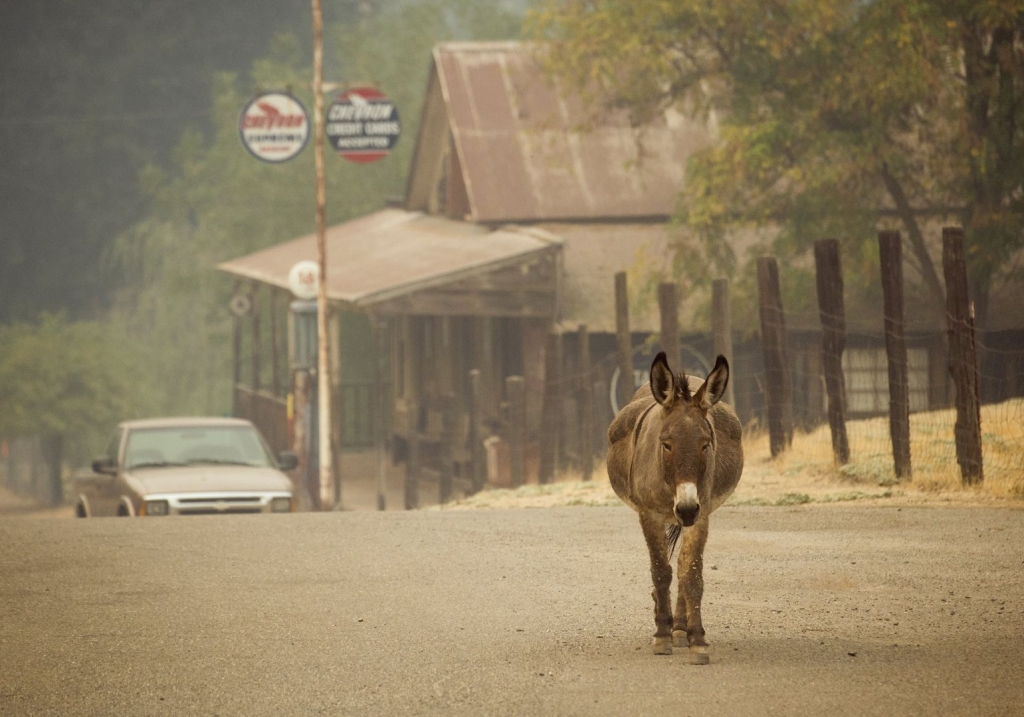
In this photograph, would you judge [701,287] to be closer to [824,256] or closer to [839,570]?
[824,256]

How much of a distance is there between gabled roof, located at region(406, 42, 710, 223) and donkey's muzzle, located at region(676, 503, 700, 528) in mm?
20746

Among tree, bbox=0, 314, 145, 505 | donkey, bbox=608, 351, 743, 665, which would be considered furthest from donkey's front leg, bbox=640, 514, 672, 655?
tree, bbox=0, 314, 145, 505

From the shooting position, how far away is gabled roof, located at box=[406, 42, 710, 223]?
28938mm

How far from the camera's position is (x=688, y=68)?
26234mm

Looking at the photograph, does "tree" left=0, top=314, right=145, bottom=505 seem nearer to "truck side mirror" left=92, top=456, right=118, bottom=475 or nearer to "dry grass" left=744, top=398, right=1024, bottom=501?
"truck side mirror" left=92, top=456, right=118, bottom=475

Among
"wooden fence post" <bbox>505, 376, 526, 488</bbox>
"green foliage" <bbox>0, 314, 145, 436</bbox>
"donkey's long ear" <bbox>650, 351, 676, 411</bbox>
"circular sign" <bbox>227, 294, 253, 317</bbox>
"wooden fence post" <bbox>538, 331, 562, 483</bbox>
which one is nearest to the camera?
"donkey's long ear" <bbox>650, 351, 676, 411</bbox>

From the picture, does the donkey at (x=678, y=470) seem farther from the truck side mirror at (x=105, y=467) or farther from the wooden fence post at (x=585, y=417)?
the wooden fence post at (x=585, y=417)

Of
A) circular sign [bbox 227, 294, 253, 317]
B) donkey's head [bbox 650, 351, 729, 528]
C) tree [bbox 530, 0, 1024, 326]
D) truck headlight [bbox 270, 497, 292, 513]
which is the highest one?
tree [bbox 530, 0, 1024, 326]

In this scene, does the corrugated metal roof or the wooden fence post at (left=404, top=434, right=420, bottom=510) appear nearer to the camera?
the corrugated metal roof

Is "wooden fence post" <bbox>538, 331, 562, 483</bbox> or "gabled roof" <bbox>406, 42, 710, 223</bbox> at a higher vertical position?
"gabled roof" <bbox>406, 42, 710, 223</bbox>

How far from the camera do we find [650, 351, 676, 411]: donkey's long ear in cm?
755

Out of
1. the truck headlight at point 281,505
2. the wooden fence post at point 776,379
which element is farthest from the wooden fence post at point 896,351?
the truck headlight at point 281,505

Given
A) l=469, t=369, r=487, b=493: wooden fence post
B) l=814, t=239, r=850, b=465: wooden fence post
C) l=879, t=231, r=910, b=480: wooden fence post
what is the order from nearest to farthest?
l=879, t=231, r=910, b=480: wooden fence post
l=814, t=239, r=850, b=465: wooden fence post
l=469, t=369, r=487, b=493: wooden fence post

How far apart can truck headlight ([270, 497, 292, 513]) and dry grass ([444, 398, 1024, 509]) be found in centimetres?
201
